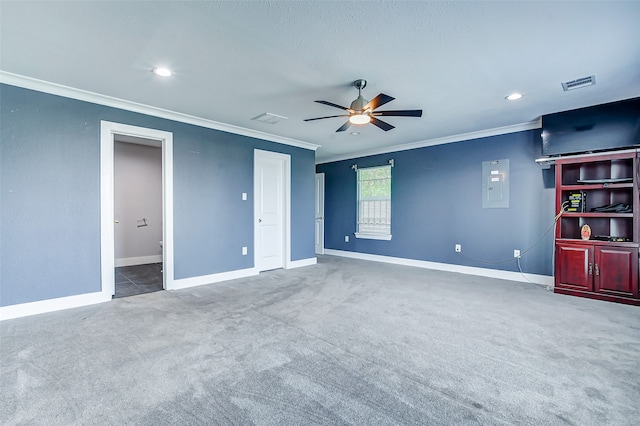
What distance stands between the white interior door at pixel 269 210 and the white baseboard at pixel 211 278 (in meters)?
0.24

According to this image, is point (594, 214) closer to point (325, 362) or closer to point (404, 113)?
point (404, 113)

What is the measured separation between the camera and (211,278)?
4.61 metres

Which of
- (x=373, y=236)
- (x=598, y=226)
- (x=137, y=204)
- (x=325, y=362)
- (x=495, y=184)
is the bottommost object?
(x=325, y=362)

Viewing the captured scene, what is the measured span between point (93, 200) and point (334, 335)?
322cm

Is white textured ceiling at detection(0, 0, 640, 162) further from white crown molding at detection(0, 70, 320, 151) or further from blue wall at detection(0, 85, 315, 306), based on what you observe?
blue wall at detection(0, 85, 315, 306)

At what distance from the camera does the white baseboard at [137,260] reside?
593cm

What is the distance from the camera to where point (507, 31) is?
225 centimetres

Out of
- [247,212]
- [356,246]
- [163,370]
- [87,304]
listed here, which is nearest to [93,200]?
[87,304]

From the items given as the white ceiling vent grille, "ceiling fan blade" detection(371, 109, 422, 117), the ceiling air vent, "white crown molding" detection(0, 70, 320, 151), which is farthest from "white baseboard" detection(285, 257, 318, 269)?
the ceiling air vent

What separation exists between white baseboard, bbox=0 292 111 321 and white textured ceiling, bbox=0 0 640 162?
7.78 ft

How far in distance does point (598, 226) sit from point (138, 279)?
270 inches

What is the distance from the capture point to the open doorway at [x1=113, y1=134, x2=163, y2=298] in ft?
19.3

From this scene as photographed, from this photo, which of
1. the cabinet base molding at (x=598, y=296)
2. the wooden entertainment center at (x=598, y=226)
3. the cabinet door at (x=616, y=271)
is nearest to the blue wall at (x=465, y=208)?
the wooden entertainment center at (x=598, y=226)

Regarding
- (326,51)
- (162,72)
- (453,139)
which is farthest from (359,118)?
(453,139)
